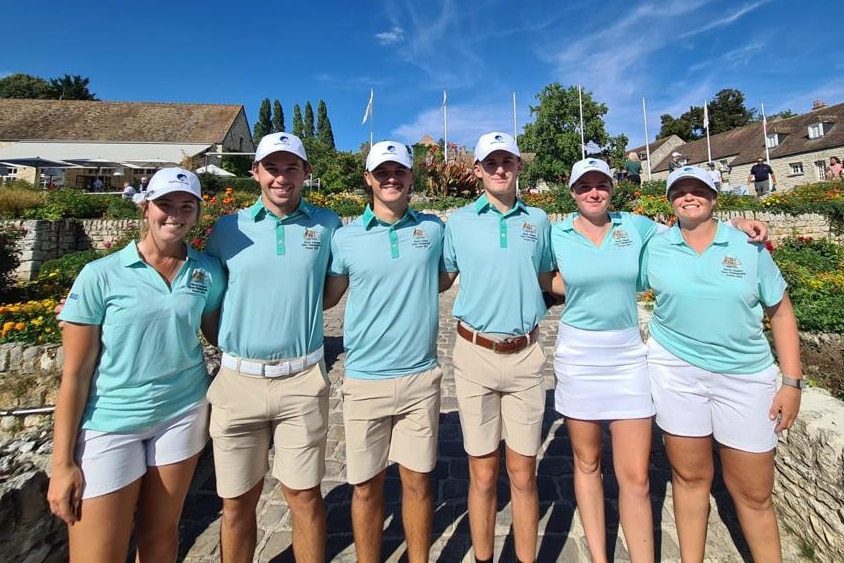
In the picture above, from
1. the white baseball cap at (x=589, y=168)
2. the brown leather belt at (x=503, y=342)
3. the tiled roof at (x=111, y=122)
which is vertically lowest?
the brown leather belt at (x=503, y=342)

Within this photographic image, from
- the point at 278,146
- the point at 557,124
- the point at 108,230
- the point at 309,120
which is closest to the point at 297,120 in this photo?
the point at 309,120

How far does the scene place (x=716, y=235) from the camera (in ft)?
7.40

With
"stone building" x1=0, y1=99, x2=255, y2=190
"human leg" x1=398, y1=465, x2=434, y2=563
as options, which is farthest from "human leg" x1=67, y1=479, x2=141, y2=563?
"stone building" x1=0, y1=99, x2=255, y2=190

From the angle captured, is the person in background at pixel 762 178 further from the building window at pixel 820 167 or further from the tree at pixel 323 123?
the tree at pixel 323 123

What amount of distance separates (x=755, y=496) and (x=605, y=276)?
136 centimetres

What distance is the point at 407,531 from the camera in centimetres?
239

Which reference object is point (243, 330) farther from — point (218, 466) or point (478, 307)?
point (478, 307)

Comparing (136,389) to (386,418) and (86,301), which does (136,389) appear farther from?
(386,418)

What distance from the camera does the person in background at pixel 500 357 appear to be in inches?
93.7

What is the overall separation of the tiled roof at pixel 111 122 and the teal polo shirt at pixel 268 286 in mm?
31333

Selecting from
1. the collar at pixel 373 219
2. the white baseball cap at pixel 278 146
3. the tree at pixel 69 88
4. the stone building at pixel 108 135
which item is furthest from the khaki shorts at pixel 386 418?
the tree at pixel 69 88

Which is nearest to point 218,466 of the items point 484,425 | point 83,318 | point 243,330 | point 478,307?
point 243,330

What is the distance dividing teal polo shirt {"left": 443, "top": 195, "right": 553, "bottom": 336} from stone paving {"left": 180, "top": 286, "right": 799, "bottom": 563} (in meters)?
1.52

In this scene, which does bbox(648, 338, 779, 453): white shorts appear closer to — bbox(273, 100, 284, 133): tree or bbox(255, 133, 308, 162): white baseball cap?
bbox(255, 133, 308, 162): white baseball cap
